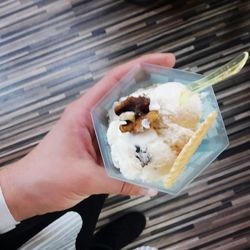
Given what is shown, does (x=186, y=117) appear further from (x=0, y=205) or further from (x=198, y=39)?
(x=198, y=39)

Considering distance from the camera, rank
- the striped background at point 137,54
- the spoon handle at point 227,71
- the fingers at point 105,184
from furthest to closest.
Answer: the striped background at point 137,54 → the fingers at point 105,184 → the spoon handle at point 227,71

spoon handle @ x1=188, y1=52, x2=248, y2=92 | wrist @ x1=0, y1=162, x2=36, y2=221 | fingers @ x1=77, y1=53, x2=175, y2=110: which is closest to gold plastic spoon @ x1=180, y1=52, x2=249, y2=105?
spoon handle @ x1=188, y1=52, x2=248, y2=92

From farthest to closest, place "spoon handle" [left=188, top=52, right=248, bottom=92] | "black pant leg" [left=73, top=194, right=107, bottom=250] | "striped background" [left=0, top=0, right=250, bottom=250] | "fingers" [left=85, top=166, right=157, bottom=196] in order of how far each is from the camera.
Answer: "striped background" [left=0, top=0, right=250, bottom=250] < "black pant leg" [left=73, top=194, right=107, bottom=250] < "fingers" [left=85, top=166, right=157, bottom=196] < "spoon handle" [left=188, top=52, right=248, bottom=92]

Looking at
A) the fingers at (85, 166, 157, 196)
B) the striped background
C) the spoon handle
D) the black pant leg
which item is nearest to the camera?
the spoon handle

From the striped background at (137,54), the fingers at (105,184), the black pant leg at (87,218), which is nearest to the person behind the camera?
the fingers at (105,184)

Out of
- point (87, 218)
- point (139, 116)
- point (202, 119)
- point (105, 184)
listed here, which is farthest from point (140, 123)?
point (87, 218)

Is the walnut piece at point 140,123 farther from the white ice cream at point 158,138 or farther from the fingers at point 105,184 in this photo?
the fingers at point 105,184

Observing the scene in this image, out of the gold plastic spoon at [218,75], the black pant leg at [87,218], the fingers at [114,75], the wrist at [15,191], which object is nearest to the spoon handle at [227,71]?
the gold plastic spoon at [218,75]

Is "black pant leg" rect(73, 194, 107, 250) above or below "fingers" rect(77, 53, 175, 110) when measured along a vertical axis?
below

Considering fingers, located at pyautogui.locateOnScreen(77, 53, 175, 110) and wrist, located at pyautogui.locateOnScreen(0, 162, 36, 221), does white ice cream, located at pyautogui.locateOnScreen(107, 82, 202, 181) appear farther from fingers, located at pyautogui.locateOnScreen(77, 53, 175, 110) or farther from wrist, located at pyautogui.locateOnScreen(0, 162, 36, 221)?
wrist, located at pyautogui.locateOnScreen(0, 162, 36, 221)
